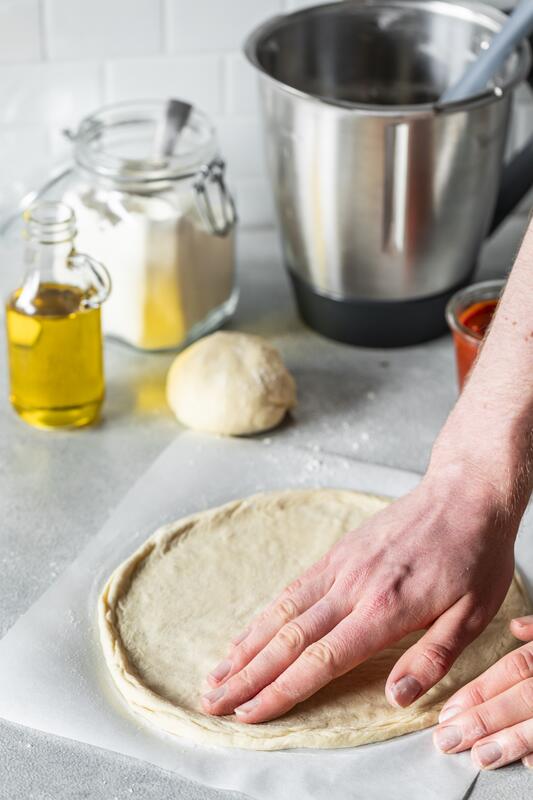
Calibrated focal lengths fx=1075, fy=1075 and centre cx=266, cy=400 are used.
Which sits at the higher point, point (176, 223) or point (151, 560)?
point (176, 223)

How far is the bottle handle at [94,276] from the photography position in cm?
128

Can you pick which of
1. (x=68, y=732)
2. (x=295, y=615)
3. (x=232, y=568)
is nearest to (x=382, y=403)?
(x=232, y=568)

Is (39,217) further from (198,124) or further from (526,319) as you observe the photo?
(526,319)

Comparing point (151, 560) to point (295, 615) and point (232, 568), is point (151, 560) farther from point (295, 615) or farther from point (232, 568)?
point (295, 615)

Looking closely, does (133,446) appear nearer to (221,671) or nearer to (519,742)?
(221,671)

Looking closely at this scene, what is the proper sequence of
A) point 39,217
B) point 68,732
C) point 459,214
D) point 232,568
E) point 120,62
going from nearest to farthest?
point 68,732
point 232,568
point 39,217
point 459,214
point 120,62

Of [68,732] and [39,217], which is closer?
[68,732]

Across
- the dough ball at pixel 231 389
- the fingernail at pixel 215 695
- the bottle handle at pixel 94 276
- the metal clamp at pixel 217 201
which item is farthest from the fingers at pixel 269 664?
the metal clamp at pixel 217 201

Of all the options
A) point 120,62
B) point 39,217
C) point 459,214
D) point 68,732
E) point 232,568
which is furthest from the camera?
point 120,62

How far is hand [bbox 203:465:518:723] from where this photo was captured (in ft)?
3.03

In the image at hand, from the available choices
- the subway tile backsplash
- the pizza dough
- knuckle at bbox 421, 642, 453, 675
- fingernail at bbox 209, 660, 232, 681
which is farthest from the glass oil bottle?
knuckle at bbox 421, 642, 453, 675

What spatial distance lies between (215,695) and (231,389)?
0.46 m

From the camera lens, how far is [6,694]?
97cm

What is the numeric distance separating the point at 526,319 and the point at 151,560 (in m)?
0.45
